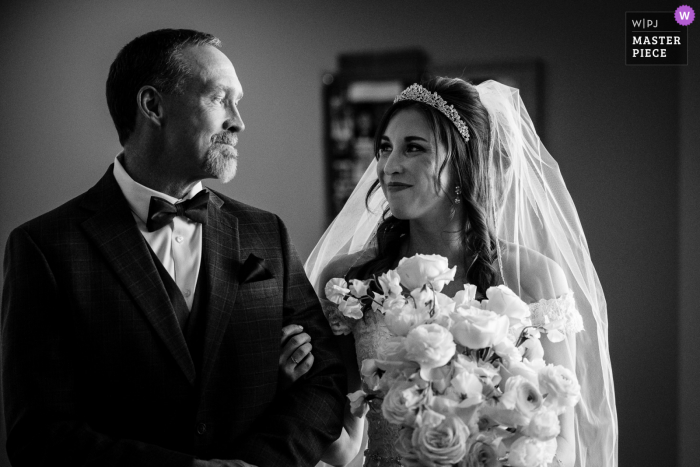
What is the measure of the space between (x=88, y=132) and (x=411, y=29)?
1876mm

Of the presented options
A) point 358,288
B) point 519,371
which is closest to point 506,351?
point 519,371

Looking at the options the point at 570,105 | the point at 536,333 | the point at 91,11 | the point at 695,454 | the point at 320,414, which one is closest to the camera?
the point at 536,333

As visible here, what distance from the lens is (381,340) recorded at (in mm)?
1975

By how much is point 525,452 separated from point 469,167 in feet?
3.51

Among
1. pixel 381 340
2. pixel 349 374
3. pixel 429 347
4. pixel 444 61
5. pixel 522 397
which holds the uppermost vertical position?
pixel 444 61

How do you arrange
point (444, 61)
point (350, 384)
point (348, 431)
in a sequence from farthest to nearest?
1. point (444, 61)
2. point (350, 384)
3. point (348, 431)

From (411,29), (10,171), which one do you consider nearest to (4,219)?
(10,171)

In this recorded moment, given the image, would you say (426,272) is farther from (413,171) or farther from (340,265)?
(340,265)

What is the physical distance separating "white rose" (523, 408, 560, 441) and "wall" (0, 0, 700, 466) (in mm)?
2504

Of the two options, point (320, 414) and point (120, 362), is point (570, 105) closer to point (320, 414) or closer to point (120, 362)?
point (320, 414)

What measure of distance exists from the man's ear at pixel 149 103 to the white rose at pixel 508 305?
870mm

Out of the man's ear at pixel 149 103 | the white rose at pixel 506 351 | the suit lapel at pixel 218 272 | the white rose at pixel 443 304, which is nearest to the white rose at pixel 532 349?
the white rose at pixel 506 351

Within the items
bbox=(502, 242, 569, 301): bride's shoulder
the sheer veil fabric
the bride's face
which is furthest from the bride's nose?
bbox=(502, 242, 569, 301): bride's shoulder

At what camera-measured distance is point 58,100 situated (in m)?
3.79
